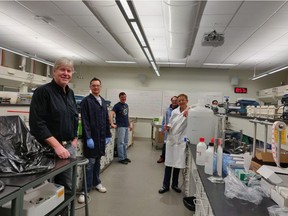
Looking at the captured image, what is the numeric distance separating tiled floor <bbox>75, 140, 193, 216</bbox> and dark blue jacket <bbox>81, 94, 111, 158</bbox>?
0.61 m

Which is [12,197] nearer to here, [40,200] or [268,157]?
[40,200]

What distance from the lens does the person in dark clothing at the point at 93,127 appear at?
8.86 ft

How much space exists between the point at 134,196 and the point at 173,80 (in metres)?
5.61

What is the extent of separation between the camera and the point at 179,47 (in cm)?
491

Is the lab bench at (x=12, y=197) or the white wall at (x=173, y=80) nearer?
the lab bench at (x=12, y=197)

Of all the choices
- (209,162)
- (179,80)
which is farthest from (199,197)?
(179,80)

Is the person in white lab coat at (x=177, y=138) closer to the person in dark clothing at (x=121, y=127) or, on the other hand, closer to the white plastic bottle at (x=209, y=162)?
the white plastic bottle at (x=209, y=162)

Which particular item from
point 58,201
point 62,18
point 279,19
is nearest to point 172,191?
point 58,201

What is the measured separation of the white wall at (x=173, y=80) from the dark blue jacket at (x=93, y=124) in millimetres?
5201

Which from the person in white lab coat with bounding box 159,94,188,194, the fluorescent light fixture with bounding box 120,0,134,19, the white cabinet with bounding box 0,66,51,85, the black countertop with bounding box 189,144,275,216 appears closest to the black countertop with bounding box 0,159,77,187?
the black countertop with bounding box 189,144,275,216

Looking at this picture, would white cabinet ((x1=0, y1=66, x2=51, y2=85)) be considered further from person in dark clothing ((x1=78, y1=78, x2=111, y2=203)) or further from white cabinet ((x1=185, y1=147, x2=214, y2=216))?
white cabinet ((x1=185, y1=147, x2=214, y2=216))

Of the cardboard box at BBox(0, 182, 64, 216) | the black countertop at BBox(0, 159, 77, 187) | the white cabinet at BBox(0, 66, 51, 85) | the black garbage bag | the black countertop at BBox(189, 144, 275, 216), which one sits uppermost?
the white cabinet at BBox(0, 66, 51, 85)

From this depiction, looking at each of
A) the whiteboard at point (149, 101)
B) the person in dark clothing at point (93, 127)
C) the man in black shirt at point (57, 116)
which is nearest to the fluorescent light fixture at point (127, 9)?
the person in dark clothing at point (93, 127)

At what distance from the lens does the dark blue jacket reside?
2713 mm
